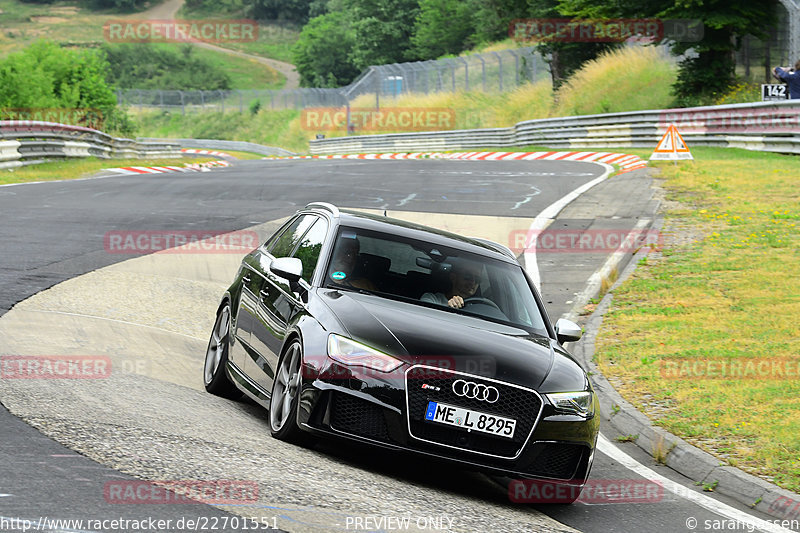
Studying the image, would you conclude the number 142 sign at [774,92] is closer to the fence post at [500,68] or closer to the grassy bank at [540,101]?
the grassy bank at [540,101]

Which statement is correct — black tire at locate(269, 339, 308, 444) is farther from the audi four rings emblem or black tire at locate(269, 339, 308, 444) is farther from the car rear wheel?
the audi four rings emblem

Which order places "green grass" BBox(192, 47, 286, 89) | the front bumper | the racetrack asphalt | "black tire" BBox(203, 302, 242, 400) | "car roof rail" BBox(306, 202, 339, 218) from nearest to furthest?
the racetrack asphalt → the front bumper → "car roof rail" BBox(306, 202, 339, 218) → "black tire" BBox(203, 302, 242, 400) → "green grass" BBox(192, 47, 286, 89)

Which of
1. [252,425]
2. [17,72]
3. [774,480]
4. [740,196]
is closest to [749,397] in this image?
[774,480]

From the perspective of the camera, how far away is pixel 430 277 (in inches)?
308

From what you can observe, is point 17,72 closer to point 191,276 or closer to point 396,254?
point 191,276

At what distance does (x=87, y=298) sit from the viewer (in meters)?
11.2

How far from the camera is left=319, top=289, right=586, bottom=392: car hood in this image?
654 cm

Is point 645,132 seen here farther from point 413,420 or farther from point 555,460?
point 413,420

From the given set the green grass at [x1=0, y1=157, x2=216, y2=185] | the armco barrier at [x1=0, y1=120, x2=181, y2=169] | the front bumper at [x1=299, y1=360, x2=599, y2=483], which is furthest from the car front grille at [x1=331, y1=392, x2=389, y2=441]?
the armco barrier at [x1=0, y1=120, x2=181, y2=169]

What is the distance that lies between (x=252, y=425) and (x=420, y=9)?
95328 millimetres

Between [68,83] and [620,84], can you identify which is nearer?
[620,84]

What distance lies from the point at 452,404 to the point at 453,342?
0.47 meters

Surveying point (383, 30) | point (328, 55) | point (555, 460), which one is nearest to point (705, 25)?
point (555, 460)

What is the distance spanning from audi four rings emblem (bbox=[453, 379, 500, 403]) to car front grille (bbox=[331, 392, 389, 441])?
0.46 m
